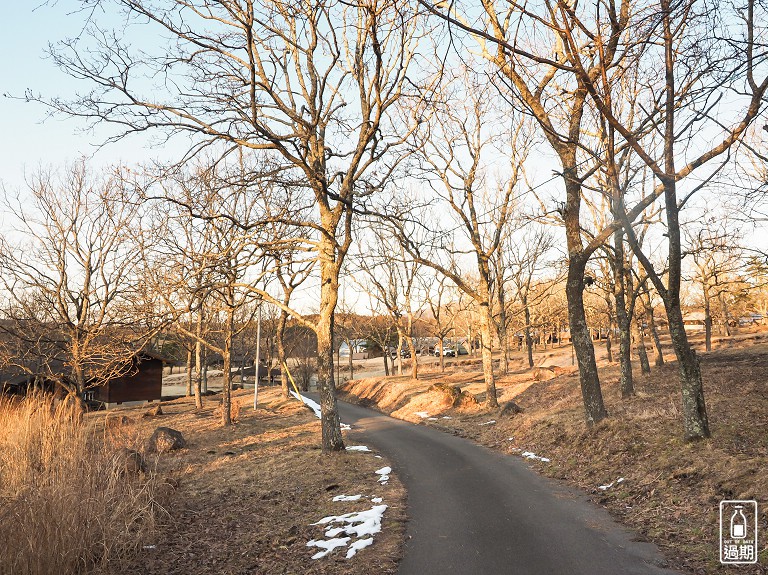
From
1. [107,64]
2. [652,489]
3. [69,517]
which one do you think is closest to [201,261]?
[107,64]

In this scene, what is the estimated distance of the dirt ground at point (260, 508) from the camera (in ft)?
19.4

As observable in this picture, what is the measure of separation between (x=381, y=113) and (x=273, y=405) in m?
21.3

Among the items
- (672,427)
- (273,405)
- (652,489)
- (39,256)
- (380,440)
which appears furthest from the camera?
(273,405)

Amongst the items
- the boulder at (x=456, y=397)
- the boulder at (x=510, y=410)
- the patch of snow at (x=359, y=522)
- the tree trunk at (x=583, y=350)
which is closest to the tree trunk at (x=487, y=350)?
the boulder at (x=456, y=397)

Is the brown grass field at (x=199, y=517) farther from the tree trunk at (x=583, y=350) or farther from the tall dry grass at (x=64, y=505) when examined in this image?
the tree trunk at (x=583, y=350)

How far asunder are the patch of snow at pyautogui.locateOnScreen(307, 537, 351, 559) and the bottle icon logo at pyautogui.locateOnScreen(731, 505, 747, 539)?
15.1 feet

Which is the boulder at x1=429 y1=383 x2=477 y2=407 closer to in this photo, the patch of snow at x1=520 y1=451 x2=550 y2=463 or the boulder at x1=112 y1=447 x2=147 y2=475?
the patch of snow at x1=520 y1=451 x2=550 y2=463

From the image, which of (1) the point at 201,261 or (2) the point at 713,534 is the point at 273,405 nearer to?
(1) the point at 201,261

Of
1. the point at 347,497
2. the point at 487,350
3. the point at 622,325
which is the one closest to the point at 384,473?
the point at 347,497

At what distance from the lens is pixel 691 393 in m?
8.56

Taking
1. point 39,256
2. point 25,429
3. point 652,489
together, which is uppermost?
point 39,256

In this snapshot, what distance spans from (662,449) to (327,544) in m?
6.25

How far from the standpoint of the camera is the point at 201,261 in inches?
466

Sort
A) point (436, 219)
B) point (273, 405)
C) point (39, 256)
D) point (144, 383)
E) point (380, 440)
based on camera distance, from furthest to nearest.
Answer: point (144, 383) < point (436, 219) < point (273, 405) < point (39, 256) < point (380, 440)
